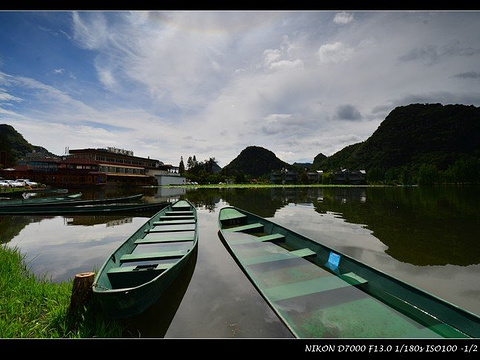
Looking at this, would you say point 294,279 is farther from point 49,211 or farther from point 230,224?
point 49,211

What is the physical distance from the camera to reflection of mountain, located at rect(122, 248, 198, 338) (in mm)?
4191

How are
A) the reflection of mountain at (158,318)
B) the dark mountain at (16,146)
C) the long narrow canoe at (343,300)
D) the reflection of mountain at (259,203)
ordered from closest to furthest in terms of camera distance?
the long narrow canoe at (343,300)
the reflection of mountain at (158,318)
the reflection of mountain at (259,203)
the dark mountain at (16,146)

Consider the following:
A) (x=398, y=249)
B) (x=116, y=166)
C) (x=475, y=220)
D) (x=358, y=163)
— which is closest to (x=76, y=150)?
(x=116, y=166)

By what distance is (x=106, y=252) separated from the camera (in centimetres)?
872

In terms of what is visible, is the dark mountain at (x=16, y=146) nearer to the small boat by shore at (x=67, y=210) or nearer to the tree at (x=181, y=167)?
the tree at (x=181, y=167)

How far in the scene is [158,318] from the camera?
15.2 ft

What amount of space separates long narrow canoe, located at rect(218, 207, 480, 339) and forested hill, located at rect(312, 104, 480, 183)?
107m

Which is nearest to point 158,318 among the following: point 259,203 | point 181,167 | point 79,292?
point 79,292

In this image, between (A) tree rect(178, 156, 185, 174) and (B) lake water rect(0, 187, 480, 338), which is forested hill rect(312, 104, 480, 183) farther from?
(B) lake water rect(0, 187, 480, 338)

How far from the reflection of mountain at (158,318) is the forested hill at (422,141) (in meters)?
110

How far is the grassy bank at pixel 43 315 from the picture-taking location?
383cm

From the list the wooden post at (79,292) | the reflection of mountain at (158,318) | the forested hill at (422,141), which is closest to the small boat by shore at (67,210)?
the reflection of mountain at (158,318)

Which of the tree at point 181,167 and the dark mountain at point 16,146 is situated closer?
the dark mountain at point 16,146

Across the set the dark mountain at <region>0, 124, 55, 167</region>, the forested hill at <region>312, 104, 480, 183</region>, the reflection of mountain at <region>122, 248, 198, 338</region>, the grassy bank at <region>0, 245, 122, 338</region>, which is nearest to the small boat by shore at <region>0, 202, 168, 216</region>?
the grassy bank at <region>0, 245, 122, 338</region>
